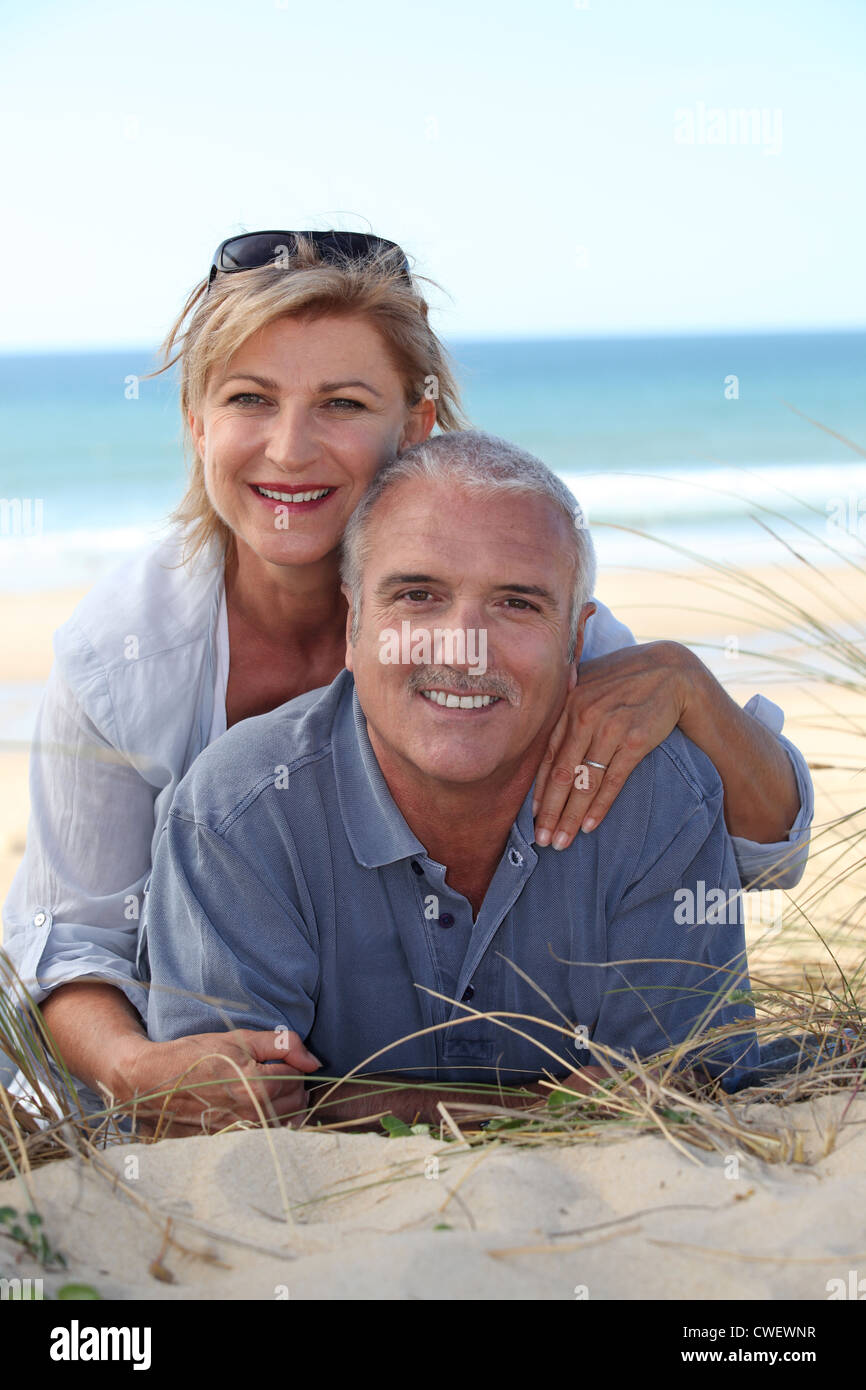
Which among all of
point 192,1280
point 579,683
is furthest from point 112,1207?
point 579,683

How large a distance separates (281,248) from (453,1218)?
2.49 meters

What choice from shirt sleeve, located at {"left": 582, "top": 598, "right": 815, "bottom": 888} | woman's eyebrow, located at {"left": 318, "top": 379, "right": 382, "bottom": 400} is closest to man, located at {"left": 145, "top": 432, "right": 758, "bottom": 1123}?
shirt sleeve, located at {"left": 582, "top": 598, "right": 815, "bottom": 888}

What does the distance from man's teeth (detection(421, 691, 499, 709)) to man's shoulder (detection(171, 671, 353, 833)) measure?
0.95 ft

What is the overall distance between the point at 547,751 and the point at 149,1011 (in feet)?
3.47

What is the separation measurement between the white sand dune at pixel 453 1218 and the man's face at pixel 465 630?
84 centimetres

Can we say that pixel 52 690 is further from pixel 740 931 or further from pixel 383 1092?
pixel 740 931

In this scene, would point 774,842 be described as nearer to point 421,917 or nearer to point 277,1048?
point 421,917

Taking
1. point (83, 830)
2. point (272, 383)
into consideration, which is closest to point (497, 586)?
point (272, 383)

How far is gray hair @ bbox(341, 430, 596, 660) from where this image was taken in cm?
281

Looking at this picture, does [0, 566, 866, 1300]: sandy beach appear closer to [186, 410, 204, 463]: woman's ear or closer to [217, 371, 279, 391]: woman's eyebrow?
[217, 371, 279, 391]: woman's eyebrow

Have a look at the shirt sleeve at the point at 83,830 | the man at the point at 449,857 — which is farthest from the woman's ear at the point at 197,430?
the man at the point at 449,857

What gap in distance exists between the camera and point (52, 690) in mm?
3420
